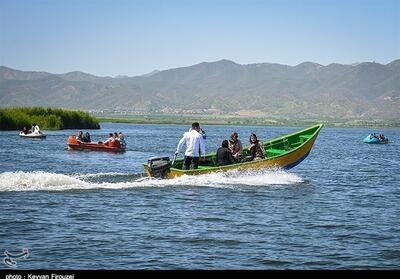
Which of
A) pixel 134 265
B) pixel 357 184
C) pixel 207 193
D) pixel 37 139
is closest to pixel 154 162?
pixel 207 193

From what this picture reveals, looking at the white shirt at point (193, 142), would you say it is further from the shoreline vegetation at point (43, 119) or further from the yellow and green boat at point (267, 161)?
the shoreline vegetation at point (43, 119)

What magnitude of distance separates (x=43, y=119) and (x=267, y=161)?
70225 millimetres

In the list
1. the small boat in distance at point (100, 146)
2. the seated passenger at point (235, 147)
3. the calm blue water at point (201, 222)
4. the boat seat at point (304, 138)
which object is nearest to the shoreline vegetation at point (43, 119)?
the small boat in distance at point (100, 146)

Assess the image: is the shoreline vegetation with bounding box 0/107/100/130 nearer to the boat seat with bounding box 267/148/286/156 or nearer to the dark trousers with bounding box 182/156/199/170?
the boat seat with bounding box 267/148/286/156

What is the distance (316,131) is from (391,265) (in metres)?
17.0

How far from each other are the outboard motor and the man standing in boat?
2.22ft

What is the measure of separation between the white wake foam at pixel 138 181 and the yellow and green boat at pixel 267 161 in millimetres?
283

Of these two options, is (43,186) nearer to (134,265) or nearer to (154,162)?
(154,162)

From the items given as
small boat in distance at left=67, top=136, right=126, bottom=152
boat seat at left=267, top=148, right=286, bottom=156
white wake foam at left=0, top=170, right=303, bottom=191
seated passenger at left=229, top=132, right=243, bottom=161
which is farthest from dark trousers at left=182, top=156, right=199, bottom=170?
small boat in distance at left=67, top=136, right=126, bottom=152

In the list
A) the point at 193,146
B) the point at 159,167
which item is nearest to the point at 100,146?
the point at 159,167

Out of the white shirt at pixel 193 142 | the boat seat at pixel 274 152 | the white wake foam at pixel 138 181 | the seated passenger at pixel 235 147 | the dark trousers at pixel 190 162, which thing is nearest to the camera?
the white wake foam at pixel 138 181

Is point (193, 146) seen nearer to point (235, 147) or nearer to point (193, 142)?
point (193, 142)

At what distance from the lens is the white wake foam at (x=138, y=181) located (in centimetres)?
2388

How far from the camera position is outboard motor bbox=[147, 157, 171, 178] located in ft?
86.5
